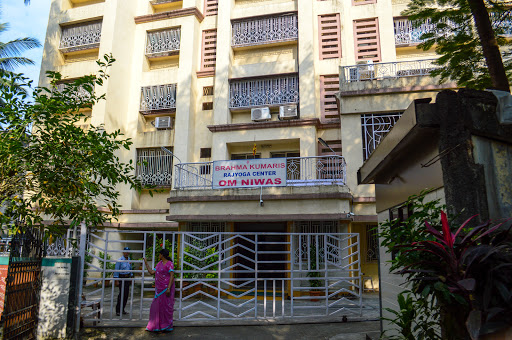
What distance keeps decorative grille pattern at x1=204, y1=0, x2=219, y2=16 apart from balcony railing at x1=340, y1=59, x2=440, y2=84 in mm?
8021

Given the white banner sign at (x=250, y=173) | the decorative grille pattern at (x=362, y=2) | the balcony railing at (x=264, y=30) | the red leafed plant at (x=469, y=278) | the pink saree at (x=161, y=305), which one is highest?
the decorative grille pattern at (x=362, y=2)

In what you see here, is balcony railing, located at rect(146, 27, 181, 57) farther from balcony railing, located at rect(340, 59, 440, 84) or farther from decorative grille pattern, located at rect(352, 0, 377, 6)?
balcony railing, located at rect(340, 59, 440, 84)

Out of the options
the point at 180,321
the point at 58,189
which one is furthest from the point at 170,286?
the point at 58,189

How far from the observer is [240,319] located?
306 inches

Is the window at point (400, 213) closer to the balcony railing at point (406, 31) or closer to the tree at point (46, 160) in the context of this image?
the tree at point (46, 160)

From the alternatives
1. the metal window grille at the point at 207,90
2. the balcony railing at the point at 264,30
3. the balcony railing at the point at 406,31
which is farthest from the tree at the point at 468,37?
the metal window grille at the point at 207,90

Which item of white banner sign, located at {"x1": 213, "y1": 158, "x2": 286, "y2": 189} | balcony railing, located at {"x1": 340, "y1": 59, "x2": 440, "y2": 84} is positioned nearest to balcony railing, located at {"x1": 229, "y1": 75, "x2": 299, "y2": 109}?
balcony railing, located at {"x1": 340, "y1": 59, "x2": 440, "y2": 84}

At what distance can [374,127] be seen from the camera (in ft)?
42.0

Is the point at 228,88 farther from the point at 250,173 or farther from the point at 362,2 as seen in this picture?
the point at 362,2

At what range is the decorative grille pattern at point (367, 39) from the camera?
1488 cm

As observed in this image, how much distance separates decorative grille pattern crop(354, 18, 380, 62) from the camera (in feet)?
48.8

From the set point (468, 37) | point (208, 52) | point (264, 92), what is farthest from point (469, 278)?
point (208, 52)

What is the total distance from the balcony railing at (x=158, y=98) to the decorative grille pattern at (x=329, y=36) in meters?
7.17

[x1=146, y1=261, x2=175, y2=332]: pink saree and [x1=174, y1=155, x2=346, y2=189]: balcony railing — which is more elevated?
[x1=174, y1=155, x2=346, y2=189]: balcony railing
